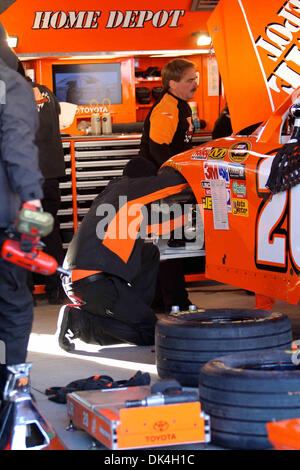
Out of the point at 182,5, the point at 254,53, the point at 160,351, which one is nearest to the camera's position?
the point at 160,351

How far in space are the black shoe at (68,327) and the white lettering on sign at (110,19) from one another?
445 centimetres

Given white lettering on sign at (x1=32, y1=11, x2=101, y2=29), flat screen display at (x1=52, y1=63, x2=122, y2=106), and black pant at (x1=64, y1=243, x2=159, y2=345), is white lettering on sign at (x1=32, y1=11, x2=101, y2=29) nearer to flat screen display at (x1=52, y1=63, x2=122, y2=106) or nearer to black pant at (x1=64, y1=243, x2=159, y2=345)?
flat screen display at (x1=52, y1=63, x2=122, y2=106)

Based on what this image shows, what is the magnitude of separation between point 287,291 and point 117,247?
3.97ft

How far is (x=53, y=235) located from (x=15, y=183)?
3594 mm

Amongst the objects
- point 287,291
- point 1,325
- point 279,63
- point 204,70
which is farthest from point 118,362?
point 204,70

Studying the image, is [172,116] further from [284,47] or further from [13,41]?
[13,41]

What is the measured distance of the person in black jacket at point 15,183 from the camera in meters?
3.26

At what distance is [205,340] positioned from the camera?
3893mm

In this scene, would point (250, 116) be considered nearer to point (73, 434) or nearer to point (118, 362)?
point (118, 362)

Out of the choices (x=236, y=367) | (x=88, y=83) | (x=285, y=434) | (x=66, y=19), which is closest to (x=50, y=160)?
(x=66, y=19)

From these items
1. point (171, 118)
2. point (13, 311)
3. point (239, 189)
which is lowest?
point (13, 311)

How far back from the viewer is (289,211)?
171 inches

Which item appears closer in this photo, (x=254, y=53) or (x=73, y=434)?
(x=73, y=434)

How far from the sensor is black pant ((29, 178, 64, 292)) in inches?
265
